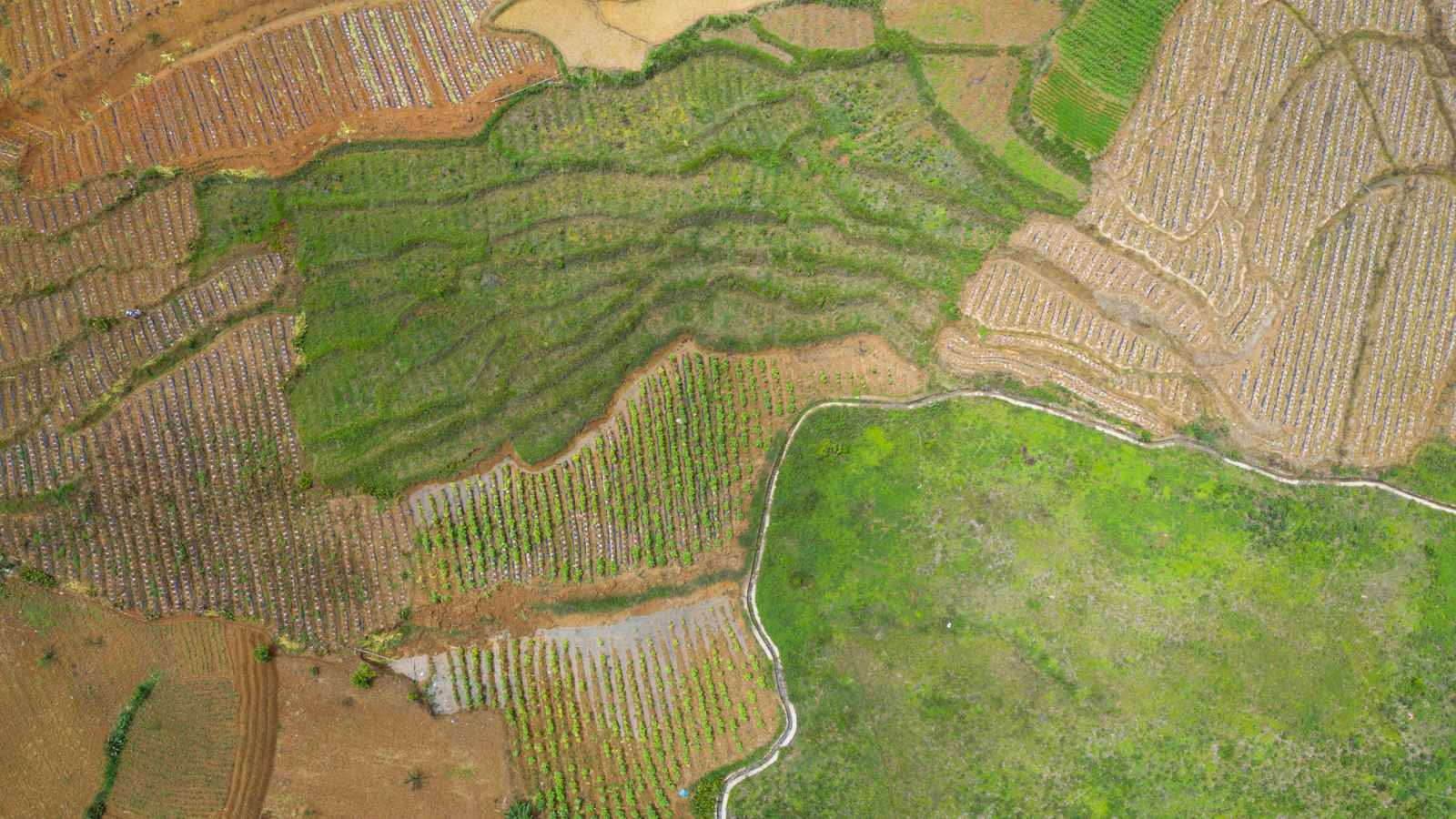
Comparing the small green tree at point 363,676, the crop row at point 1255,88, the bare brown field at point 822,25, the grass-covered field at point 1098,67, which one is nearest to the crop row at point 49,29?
the bare brown field at point 822,25

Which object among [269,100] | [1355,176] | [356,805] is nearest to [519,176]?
[269,100]

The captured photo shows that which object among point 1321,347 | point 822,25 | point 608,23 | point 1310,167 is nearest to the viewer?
point 1321,347

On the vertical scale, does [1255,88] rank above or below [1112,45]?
below

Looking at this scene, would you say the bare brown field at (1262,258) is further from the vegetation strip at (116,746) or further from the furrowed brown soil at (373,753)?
the vegetation strip at (116,746)

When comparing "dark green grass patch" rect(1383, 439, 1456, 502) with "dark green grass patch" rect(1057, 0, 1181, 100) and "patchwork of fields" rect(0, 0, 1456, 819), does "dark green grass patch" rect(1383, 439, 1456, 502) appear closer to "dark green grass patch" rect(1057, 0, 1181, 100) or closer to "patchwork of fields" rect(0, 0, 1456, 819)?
"patchwork of fields" rect(0, 0, 1456, 819)

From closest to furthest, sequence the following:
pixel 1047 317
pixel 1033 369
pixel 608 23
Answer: pixel 1033 369 → pixel 1047 317 → pixel 608 23

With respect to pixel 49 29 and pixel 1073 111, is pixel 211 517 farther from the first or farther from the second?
pixel 1073 111

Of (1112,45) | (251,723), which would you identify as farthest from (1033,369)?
(251,723)

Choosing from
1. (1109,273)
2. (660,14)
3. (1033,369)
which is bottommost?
(1033,369)
